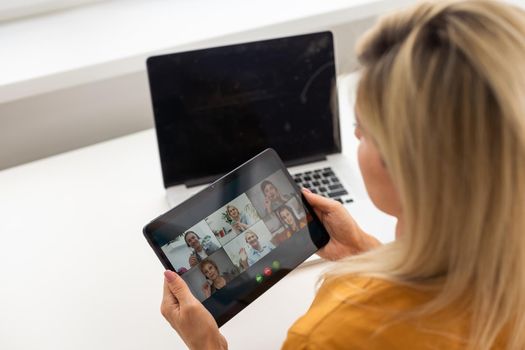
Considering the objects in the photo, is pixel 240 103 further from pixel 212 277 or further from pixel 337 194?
pixel 212 277

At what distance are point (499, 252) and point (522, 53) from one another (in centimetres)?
18

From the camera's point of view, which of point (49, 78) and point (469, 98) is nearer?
point (469, 98)

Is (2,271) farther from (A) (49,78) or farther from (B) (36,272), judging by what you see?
(A) (49,78)

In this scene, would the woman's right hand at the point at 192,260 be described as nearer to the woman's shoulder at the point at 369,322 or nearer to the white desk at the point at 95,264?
the white desk at the point at 95,264

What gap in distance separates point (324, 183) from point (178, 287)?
0.40m

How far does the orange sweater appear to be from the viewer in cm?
66

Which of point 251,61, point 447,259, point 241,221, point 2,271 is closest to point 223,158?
point 251,61

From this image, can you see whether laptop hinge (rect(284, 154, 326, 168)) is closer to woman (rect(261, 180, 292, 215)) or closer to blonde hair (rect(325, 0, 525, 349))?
woman (rect(261, 180, 292, 215))

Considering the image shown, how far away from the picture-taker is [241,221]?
931 mm

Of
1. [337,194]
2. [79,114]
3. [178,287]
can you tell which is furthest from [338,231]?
[79,114]

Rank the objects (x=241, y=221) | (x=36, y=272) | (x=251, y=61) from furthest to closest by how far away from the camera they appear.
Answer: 1. (x=251, y=61)
2. (x=36, y=272)
3. (x=241, y=221)

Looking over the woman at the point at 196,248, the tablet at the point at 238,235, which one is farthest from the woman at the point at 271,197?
the woman at the point at 196,248

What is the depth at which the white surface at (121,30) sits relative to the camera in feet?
4.38

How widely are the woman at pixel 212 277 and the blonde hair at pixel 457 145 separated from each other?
0.27 meters
